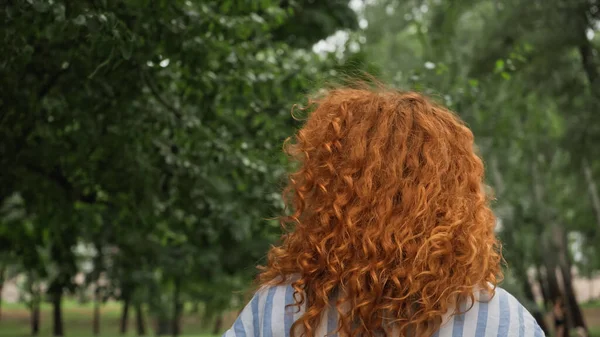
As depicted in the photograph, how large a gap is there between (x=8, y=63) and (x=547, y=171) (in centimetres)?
1823

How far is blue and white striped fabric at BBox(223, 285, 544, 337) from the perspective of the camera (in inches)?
64.8

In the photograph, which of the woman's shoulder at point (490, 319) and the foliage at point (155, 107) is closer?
the woman's shoulder at point (490, 319)

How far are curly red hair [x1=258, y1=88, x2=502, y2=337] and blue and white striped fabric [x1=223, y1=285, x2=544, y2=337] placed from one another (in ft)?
0.08

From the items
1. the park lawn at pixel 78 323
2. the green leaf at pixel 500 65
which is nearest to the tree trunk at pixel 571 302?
the park lawn at pixel 78 323

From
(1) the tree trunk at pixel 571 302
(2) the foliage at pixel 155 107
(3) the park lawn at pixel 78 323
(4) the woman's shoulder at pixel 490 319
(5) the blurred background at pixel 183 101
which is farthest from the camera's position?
(3) the park lawn at pixel 78 323

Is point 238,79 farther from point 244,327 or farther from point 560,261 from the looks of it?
point 560,261

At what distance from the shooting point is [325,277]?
1.72 metres

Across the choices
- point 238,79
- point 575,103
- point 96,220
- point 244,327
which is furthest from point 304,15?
point 244,327

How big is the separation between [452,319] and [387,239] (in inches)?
7.9

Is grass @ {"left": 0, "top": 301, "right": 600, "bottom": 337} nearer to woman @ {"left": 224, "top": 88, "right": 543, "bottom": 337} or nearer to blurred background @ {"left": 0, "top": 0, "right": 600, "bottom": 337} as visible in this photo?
blurred background @ {"left": 0, "top": 0, "right": 600, "bottom": 337}

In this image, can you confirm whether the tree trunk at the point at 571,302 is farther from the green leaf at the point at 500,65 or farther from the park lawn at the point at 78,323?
the green leaf at the point at 500,65

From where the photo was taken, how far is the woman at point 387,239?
1.66 metres

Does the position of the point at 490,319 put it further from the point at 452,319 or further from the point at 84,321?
the point at 84,321

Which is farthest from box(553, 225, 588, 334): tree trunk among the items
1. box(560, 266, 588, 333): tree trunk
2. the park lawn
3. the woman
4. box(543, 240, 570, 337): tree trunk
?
the woman
